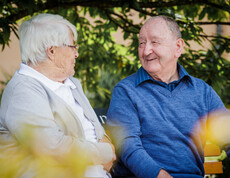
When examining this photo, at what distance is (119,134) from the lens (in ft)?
6.94

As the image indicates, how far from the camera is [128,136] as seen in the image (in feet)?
6.72

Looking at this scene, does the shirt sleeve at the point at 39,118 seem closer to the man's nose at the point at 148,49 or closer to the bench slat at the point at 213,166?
the man's nose at the point at 148,49

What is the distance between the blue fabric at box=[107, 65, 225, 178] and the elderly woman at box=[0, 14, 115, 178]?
0.55 feet

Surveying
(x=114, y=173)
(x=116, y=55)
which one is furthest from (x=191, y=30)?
(x=114, y=173)

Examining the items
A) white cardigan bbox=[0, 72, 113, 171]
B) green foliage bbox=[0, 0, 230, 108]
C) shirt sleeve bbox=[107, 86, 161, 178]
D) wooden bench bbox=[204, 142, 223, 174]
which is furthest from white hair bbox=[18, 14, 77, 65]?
wooden bench bbox=[204, 142, 223, 174]

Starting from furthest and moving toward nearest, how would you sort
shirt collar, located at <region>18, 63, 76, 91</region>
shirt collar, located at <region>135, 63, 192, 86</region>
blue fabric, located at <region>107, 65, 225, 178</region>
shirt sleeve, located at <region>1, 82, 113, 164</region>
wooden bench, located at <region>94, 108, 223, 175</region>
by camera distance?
wooden bench, located at <region>94, 108, 223, 175</region>
shirt collar, located at <region>135, 63, 192, 86</region>
blue fabric, located at <region>107, 65, 225, 178</region>
shirt collar, located at <region>18, 63, 76, 91</region>
shirt sleeve, located at <region>1, 82, 113, 164</region>

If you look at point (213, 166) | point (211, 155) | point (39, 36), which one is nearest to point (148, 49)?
point (39, 36)

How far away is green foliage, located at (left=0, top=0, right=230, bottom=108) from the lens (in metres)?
3.21

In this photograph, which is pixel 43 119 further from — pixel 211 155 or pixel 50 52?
pixel 211 155

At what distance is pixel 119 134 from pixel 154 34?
0.82 m

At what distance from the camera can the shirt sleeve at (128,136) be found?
1.91m

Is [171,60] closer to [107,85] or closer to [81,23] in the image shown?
[81,23]

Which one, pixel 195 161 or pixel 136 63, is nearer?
pixel 195 161

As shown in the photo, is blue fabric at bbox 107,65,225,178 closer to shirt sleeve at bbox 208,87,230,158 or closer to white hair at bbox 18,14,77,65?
shirt sleeve at bbox 208,87,230,158
